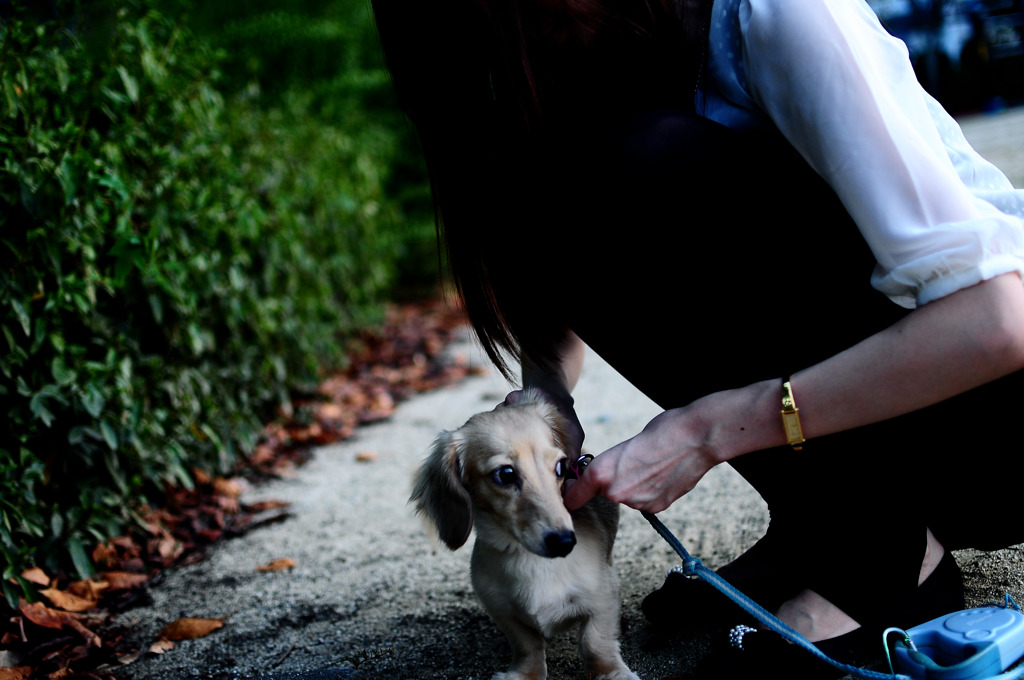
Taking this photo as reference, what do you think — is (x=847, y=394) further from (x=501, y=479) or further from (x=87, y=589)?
(x=87, y=589)

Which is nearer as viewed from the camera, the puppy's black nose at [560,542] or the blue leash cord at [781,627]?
the blue leash cord at [781,627]

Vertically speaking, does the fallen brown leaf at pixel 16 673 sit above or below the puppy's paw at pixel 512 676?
above

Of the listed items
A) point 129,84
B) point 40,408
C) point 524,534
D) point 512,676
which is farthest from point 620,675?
point 129,84

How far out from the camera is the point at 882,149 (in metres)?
1.22

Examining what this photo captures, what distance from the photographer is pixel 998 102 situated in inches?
486

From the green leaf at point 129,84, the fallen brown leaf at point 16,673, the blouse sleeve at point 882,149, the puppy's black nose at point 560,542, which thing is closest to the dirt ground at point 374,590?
the fallen brown leaf at point 16,673

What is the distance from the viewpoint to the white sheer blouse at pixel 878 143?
1.20m

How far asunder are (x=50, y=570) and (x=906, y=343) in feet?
7.41

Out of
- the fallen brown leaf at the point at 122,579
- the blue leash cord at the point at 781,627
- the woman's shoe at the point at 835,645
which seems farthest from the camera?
the fallen brown leaf at the point at 122,579

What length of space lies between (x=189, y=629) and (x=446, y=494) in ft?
2.93

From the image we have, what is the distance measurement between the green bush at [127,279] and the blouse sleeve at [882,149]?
1.88m

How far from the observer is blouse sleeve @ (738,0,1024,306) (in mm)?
1200

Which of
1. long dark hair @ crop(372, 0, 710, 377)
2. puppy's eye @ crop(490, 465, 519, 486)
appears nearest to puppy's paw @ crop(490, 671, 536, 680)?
puppy's eye @ crop(490, 465, 519, 486)

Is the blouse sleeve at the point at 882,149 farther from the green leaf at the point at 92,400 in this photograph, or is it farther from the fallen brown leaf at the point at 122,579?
the fallen brown leaf at the point at 122,579
